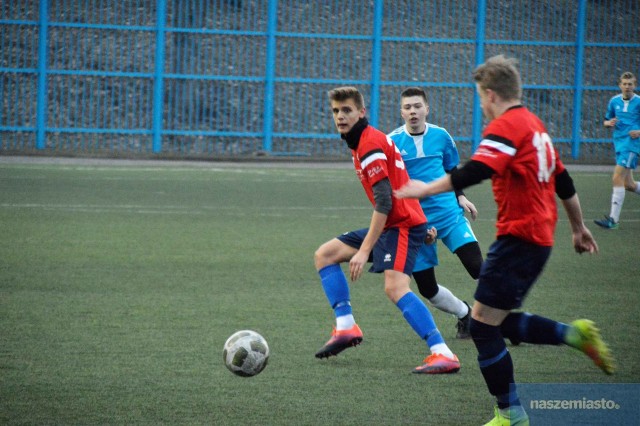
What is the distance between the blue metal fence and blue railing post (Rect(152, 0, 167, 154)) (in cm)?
3

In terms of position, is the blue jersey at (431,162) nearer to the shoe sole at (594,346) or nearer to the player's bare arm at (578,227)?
the player's bare arm at (578,227)

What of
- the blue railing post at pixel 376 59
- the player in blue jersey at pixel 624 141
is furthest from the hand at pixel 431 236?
the blue railing post at pixel 376 59

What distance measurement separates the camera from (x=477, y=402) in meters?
5.59

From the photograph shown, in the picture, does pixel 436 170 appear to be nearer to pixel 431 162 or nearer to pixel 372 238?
pixel 431 162

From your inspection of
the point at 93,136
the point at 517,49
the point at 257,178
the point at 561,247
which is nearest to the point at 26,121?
the point at 93,136

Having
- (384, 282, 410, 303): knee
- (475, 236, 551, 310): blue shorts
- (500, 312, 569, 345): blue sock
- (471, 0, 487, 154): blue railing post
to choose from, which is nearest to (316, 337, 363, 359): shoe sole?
(384, 282, 410, 303): knee

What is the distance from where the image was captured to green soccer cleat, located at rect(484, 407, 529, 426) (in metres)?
4.92

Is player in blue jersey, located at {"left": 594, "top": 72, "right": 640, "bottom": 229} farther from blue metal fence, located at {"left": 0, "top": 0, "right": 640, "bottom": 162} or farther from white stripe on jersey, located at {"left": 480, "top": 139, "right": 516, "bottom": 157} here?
blue metal fence, located at {"left": 0, "top": 0, "right": 640, "bottom": 162}

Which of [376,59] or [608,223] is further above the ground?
[376,59]

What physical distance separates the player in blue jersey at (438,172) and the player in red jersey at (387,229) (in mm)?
883

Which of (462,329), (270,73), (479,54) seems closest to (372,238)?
(462,329)

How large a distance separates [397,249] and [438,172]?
4.39ft

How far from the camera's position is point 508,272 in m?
4.93

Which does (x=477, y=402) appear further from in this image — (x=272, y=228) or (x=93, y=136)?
(x=93, y=136)
